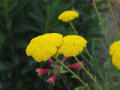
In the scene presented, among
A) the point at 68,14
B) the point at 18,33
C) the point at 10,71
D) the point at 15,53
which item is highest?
the point at 68,14

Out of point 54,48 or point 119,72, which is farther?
point 119,72

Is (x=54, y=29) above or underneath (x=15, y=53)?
above

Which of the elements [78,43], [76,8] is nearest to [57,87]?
[76,8]

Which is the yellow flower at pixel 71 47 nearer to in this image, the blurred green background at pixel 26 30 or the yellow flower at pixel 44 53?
the yellow flower at pixel 44 53

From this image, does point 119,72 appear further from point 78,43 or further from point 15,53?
point 15,53

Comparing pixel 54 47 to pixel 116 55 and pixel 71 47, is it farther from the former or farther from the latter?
pixel 116 55

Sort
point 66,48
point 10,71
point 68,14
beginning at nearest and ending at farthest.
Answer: point 66,48, point 68,14, point 10,71

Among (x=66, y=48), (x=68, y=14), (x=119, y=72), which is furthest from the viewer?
(x=68, y=14)
